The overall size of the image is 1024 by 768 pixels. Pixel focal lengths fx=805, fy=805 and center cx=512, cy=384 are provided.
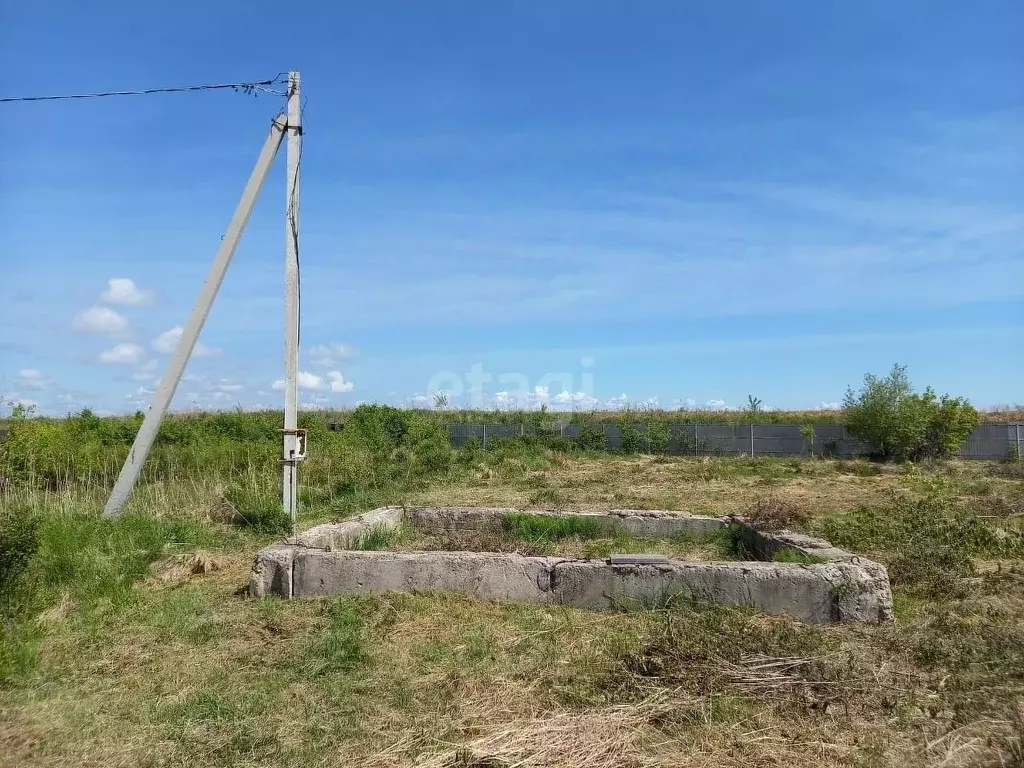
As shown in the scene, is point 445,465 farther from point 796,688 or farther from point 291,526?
point 796,688

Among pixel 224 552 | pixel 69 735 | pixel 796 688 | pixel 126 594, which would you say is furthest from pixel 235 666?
pixel 224 552

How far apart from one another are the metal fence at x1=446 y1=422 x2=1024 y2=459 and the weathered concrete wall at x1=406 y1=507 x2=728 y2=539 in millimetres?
20382

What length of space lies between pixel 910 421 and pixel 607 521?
840 inches

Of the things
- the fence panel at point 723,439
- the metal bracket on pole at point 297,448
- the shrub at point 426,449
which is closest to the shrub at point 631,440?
the fence panel at point 723,439

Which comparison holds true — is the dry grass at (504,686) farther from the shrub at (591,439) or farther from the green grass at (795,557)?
the shrub at (591,439)

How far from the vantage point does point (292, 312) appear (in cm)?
1022

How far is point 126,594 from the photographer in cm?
Answer: 664

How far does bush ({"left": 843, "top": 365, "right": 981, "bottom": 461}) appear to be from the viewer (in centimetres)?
2698

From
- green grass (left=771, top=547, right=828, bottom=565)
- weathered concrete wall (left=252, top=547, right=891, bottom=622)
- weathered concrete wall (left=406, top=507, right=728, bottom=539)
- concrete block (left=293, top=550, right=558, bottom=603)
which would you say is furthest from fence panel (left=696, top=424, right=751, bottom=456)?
concrete block (left=293, top=550, right=558, bottom=603)

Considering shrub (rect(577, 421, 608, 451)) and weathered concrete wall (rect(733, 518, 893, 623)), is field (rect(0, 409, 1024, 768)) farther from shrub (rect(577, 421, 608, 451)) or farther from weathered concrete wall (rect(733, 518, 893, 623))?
shrub (rect(577, 421, 608, 451))

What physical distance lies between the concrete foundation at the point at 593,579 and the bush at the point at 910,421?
72.8 feet

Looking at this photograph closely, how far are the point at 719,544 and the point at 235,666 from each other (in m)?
5.48

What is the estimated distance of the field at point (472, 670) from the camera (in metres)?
3.86

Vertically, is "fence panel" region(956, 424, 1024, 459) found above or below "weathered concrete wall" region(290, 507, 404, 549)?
above
